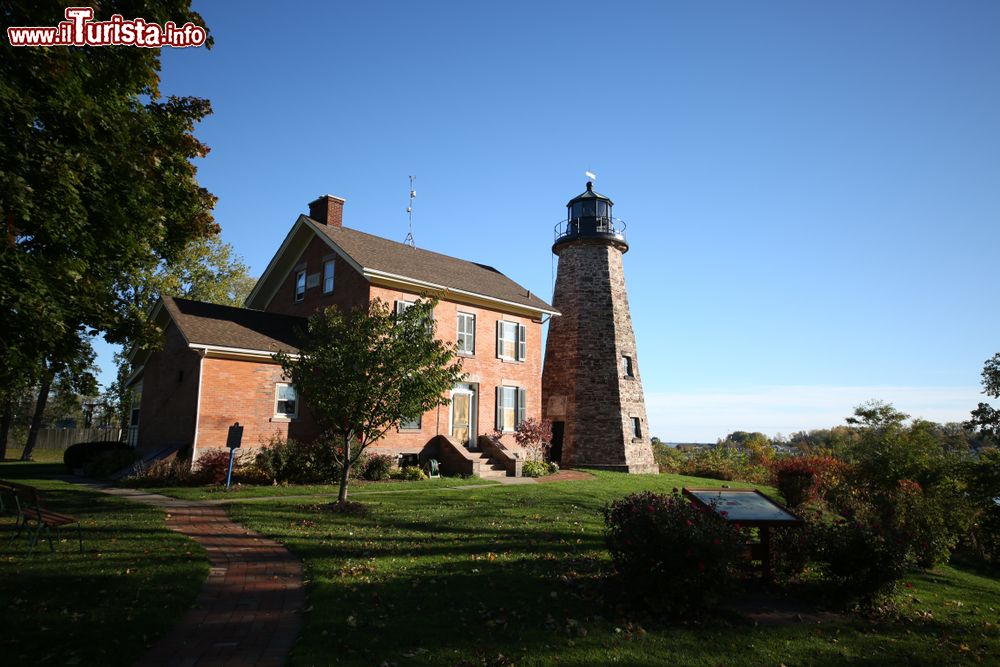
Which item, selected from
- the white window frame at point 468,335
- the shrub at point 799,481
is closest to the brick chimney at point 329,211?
the white window frame at point 468,335

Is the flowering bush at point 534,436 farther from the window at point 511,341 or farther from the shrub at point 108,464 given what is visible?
the shrub at point 108,464

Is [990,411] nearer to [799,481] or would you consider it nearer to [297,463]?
[799,481]

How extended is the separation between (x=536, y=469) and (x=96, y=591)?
54.9 feet

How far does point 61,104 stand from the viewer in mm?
8891

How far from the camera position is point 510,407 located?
24.3 metres

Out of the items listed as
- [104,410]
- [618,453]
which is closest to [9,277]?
[618,453]

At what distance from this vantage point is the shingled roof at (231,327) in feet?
57.8

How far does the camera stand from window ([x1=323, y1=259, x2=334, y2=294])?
22.0 m

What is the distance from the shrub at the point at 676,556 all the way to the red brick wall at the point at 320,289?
47.1 ft

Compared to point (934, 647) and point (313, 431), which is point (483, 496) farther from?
point (934, 647)

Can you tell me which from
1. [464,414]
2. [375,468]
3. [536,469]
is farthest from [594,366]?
[375,468]

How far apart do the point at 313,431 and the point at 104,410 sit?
89.6ft

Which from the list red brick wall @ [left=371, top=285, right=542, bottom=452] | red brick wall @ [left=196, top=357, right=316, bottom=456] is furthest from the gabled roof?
red brick wall @ [left=196, top=357, right=316, bottom=456]

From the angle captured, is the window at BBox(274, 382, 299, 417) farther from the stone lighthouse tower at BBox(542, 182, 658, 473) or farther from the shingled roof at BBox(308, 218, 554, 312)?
the stone lighthouse tower at BBox(542, 182, 658, 473)
